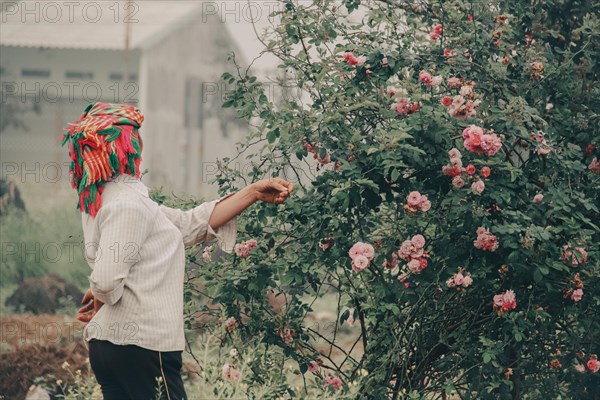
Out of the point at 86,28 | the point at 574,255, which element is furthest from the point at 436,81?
the point at 86,28

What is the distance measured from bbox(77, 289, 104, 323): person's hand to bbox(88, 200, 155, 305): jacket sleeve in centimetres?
15

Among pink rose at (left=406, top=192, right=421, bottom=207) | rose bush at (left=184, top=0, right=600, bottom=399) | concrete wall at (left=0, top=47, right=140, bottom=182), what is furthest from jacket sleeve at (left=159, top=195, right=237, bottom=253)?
concrete wall at (left=0, top=47, right=140, bottom=182)

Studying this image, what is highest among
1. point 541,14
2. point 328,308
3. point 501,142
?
point 541,14

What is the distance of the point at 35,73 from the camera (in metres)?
22.7

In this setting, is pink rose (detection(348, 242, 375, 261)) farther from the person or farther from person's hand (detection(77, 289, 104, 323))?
person's hand (detection(77, 289, 104, 323))

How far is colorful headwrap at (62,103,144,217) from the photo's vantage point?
3775mm

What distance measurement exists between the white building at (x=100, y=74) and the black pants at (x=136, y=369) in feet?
47.3

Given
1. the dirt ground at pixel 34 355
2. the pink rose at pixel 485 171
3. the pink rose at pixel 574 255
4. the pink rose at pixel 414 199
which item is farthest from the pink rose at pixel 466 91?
the dirt ground at pixel 34 355

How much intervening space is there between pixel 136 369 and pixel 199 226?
740 mm

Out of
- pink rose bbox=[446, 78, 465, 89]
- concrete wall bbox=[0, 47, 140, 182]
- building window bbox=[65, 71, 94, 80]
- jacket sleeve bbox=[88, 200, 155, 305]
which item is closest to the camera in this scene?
jacket sleeve bbox=[88, 200, 155, 305]

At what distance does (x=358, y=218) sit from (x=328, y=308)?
776cm

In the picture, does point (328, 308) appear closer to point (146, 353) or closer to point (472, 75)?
point (472, 75)

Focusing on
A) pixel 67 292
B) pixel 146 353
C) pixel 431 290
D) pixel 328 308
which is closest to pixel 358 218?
pixel 431 290

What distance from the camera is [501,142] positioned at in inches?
186
